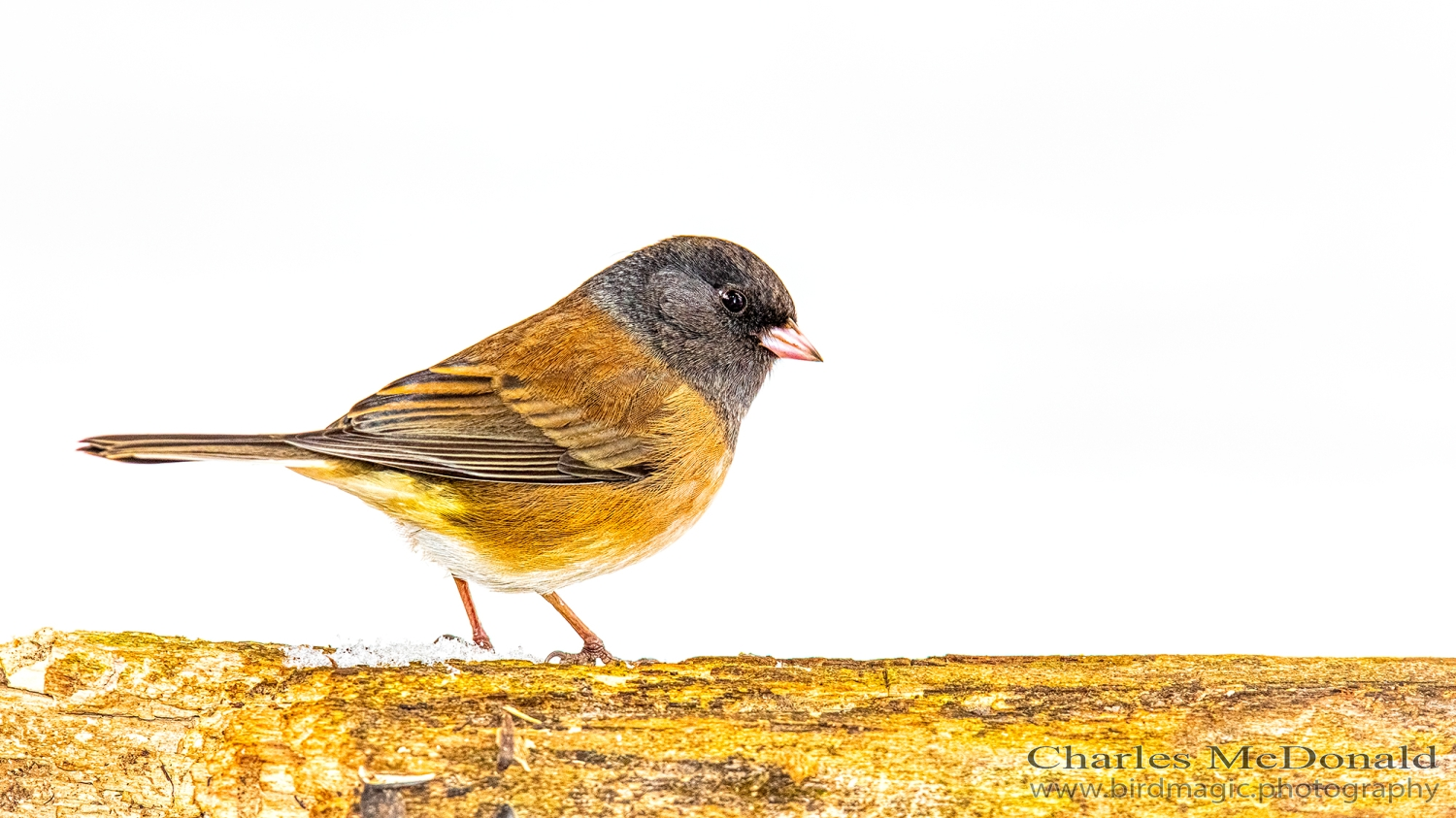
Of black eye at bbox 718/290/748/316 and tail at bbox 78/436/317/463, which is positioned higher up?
black eye at bbox 718/290/748/316

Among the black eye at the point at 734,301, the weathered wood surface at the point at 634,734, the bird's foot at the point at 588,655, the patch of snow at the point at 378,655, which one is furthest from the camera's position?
the black eye at the point at 734,301

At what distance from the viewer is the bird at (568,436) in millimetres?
3096

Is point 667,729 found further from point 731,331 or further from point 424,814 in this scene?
point 731,331

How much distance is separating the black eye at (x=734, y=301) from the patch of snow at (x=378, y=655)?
3.99 feet

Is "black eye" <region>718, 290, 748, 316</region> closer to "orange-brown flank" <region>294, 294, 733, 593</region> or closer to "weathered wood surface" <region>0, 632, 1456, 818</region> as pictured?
"orange-brown flank" <region>294, 294, 733, 593</region>

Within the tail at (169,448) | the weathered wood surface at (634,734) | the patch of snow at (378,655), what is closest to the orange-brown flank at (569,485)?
the tail at (169,448)

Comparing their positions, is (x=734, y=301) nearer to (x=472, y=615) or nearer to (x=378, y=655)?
(x=472, y=615)

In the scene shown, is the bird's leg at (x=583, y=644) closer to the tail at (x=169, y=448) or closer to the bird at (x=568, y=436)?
the bird at (x=568, y=436)

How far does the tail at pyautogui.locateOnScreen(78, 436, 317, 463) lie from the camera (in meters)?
2.76

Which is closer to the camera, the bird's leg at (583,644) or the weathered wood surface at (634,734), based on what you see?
the weathered wood surface at (634,734)

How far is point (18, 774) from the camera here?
2.47m

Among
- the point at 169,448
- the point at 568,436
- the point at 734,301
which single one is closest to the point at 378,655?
the point at 169,448

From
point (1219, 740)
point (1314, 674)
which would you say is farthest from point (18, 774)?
point (1314, 674)

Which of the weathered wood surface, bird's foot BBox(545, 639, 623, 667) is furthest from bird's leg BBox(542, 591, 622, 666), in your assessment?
the weathered wood surface
